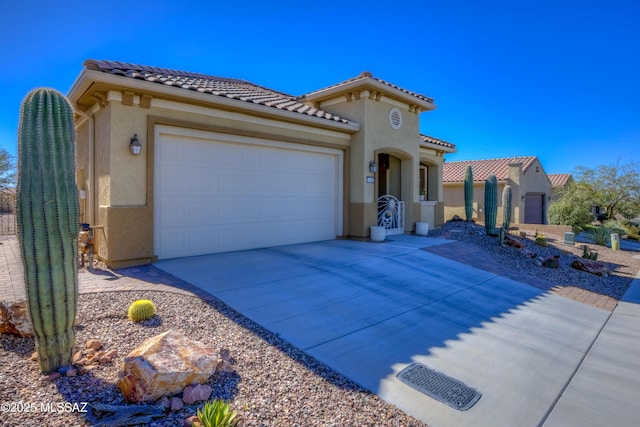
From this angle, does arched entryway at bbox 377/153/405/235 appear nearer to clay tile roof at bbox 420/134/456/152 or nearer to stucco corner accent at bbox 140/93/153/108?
clay tile roof at bbox 420/134/456/152

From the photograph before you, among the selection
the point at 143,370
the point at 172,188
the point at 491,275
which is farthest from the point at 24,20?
the point at 491,275

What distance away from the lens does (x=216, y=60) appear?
1398 centimetres

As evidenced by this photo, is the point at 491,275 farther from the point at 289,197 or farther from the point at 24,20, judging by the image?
the point at 24,20

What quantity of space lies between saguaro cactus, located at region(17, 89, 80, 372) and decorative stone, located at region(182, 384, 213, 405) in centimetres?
136

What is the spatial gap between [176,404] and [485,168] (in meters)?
30.1

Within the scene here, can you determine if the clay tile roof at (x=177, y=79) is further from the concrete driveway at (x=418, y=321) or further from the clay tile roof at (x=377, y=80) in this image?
the concrete driveway at (x=418, y=321)

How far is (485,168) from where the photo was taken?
28891mm

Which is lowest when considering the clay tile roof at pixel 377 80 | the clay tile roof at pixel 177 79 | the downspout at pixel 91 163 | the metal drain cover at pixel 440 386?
the metal drain cover at pixel 440 386

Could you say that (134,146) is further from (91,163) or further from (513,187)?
(513,187)

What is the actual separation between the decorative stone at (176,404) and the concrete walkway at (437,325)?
1.62 metres

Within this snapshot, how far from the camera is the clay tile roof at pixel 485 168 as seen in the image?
2701 cm

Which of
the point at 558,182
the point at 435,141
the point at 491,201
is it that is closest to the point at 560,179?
the point at 558,182

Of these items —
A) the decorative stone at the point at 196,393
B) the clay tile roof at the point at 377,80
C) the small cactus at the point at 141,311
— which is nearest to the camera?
the decorative stone at the point at 196,393

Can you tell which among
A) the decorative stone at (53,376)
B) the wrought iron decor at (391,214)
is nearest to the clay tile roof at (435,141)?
the wrought iron decor at (391,214)
